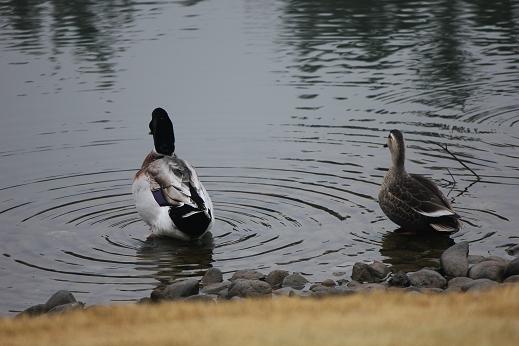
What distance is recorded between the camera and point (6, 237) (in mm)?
12664

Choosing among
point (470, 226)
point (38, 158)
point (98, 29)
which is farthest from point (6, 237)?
point (98, 29)

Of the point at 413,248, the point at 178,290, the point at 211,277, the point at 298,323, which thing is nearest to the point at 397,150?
the point at 413,248

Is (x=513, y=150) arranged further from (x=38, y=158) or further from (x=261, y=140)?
(x=38, y=158)

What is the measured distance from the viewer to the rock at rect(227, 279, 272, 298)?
9.90 m

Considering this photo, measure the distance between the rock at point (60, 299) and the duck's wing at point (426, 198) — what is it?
4220mm

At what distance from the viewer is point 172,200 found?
41.2ft

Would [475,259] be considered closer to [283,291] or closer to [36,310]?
[283,291]

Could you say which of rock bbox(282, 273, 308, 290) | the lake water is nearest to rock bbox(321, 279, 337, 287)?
rock bbox(282, 273, 308, 290)

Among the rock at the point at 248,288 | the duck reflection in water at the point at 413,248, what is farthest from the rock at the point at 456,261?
the rock at the point at 248,288

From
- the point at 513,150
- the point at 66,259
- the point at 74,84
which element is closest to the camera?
the point at 66,259

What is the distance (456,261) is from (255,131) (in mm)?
7599

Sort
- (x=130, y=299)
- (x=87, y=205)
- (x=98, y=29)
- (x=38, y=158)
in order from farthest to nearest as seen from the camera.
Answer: (x=98, y=29), (x=38, y=158), (x=87, y=205), (x=130, y=299)

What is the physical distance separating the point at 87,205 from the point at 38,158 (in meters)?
2.77

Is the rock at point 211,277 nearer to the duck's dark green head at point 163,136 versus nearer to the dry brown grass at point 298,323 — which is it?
the duck's dark green head at point 163,136
